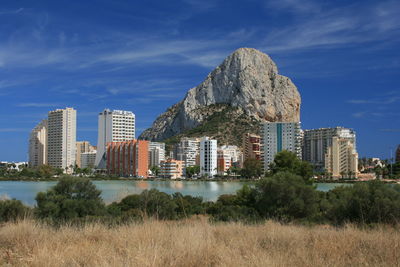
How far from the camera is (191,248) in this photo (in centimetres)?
486

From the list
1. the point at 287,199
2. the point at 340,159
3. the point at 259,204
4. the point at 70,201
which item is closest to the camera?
the point at 70,201

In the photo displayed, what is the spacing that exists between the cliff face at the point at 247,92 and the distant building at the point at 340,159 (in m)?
47.1

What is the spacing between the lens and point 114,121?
525 feet

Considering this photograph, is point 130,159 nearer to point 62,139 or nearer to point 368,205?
point 62,139

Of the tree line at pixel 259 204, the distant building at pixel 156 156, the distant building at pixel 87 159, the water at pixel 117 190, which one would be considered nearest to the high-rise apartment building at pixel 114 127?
the distant building at pixel 87 159

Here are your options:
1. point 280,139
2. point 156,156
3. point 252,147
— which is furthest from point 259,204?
point 156,156

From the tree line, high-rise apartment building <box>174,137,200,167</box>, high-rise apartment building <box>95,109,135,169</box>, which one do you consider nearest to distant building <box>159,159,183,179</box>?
high-rise apartment building <box>174,137,200,167</box>

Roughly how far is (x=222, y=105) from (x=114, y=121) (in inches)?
1692

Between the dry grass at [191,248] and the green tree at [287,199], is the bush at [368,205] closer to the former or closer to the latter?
the green tree at [287,199]

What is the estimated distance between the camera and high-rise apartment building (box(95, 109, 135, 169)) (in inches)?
6171

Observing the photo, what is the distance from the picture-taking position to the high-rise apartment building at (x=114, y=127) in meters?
157

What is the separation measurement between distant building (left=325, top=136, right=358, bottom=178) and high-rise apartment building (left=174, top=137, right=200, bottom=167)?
141 ft

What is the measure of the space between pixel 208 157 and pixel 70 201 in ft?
348

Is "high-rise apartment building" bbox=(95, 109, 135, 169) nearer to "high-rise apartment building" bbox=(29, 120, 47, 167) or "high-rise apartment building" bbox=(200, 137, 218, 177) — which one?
"high-rise apartment building" bbox=(29, 120, 47, 167)
